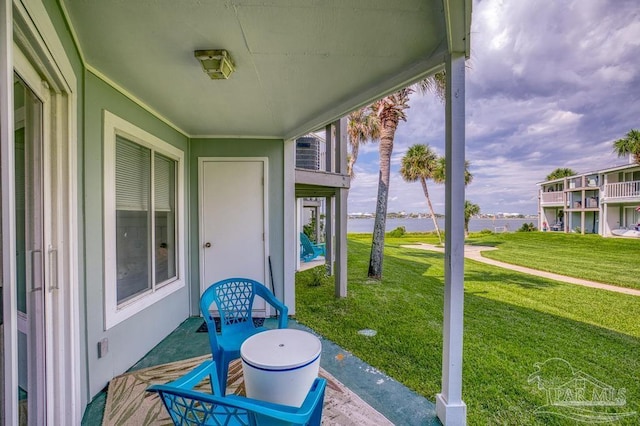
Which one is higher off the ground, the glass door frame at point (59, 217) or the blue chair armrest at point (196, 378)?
the glass door frame at point (59, 217)

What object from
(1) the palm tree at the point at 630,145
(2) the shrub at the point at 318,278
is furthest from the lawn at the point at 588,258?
(2) the shrub at the point at 318,278

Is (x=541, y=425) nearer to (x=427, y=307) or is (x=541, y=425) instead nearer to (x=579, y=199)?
(x=427, y=307)

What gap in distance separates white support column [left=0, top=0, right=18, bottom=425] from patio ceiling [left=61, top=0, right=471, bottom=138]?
2.80 ft

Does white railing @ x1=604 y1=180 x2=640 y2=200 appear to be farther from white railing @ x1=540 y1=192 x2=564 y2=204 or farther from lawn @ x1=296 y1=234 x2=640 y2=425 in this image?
lawn @ x1=296 y1=234 x2=640 y2=425

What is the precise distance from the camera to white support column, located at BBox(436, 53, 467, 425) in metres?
1.81

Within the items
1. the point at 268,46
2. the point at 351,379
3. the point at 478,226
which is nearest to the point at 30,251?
the point at 268,46

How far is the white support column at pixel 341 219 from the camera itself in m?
5.06

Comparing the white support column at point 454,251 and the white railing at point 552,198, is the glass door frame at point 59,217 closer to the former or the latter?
the white support column at point 454,251

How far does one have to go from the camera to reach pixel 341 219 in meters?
5.16

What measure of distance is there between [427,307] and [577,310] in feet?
8.38

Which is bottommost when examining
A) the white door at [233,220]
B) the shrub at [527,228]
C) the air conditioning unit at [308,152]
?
the shrub at [527,228]

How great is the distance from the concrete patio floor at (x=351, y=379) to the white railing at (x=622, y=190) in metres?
18.1

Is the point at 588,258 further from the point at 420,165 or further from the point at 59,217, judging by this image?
the point at 59,217

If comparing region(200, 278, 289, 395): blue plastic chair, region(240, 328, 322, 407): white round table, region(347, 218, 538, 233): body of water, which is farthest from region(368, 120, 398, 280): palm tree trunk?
region(347, 218, 538, 233): body of water
